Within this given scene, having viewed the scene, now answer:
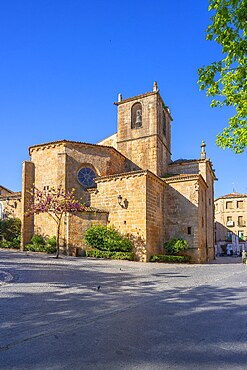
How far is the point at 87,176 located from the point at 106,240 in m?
6.60

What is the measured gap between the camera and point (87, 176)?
2498 cm

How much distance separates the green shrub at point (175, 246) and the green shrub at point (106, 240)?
3.99 metres

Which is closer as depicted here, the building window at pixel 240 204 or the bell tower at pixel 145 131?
the bell tower at pixel 145 131

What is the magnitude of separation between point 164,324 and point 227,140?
7.62m

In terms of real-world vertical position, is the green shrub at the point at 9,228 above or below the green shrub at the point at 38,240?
above

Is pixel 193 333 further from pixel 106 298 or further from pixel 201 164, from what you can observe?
pixel 201 164

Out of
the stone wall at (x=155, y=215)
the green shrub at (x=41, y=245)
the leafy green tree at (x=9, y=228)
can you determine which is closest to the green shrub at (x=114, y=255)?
the stone wall at (x=155, y=215)

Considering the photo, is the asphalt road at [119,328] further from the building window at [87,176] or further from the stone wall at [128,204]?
the building window at [87,176]

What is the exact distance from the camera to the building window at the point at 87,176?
2463 cm

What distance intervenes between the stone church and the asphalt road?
12366 millimetres

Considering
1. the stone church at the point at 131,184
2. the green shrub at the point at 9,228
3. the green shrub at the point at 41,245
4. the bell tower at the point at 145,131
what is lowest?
the green shrub at the point at 41,245

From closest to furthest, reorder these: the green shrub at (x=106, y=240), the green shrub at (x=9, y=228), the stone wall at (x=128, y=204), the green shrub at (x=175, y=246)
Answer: the green shrub at (x=106, y=240) → the stone wall at (x=128, y=204) → the green shrub at (x=175, y=246) → the green shrub at (x=9, y=228)

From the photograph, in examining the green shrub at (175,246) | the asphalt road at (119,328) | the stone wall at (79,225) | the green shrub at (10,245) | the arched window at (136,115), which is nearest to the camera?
the asphalt road at (119,328)

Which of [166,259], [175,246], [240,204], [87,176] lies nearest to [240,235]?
[240,204]
